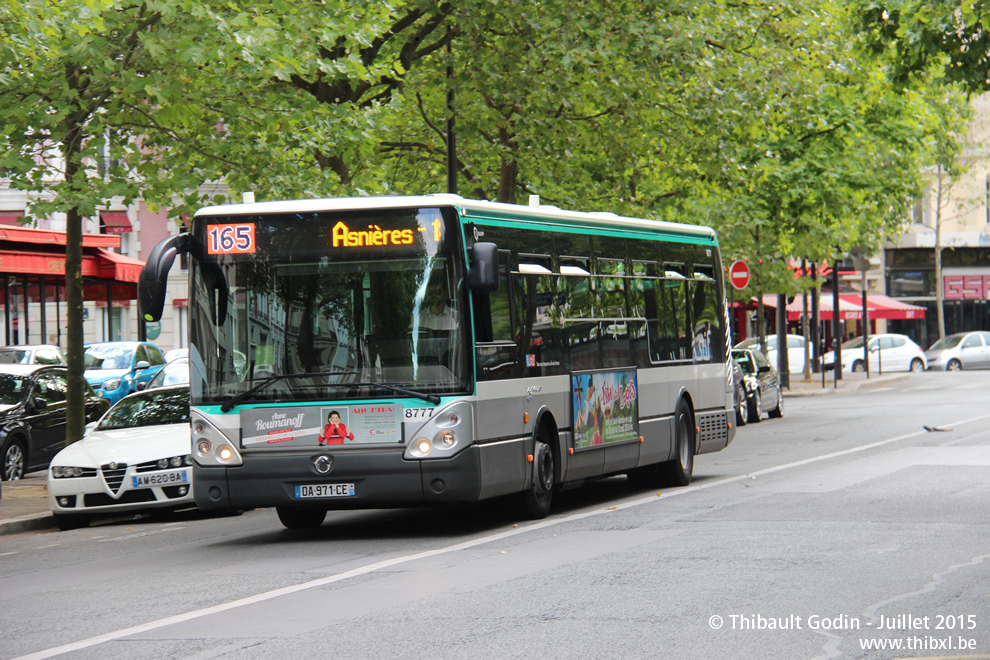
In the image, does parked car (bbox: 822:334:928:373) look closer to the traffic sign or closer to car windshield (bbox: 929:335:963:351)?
car windshield (bbox: 929:335:963:351)

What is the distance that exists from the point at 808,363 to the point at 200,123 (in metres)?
32.9

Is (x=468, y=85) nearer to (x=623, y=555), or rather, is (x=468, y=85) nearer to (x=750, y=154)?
(x=750, y=154)

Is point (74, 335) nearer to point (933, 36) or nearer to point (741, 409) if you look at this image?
point (933, 36)

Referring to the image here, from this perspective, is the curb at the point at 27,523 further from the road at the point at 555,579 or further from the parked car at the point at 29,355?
the parked car at the point at 29,355

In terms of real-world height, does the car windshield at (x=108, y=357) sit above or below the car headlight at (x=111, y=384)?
above

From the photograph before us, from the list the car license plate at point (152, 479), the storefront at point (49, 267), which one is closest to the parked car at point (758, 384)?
the storefront at point (49, 267)

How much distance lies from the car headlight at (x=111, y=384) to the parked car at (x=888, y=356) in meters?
32.7

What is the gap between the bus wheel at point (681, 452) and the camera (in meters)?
16.3

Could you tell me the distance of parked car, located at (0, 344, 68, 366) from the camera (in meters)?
27.0

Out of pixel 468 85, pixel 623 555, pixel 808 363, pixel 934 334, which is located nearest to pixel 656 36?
pixel 468 85

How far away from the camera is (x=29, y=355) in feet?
89.8

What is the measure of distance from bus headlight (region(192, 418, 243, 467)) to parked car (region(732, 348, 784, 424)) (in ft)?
63.3

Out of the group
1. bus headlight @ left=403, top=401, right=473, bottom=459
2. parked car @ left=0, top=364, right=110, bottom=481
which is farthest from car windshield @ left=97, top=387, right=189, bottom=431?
bus headlight @ left=403, top=401, right=473, bottom=459

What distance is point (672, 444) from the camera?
16203 millimetres
